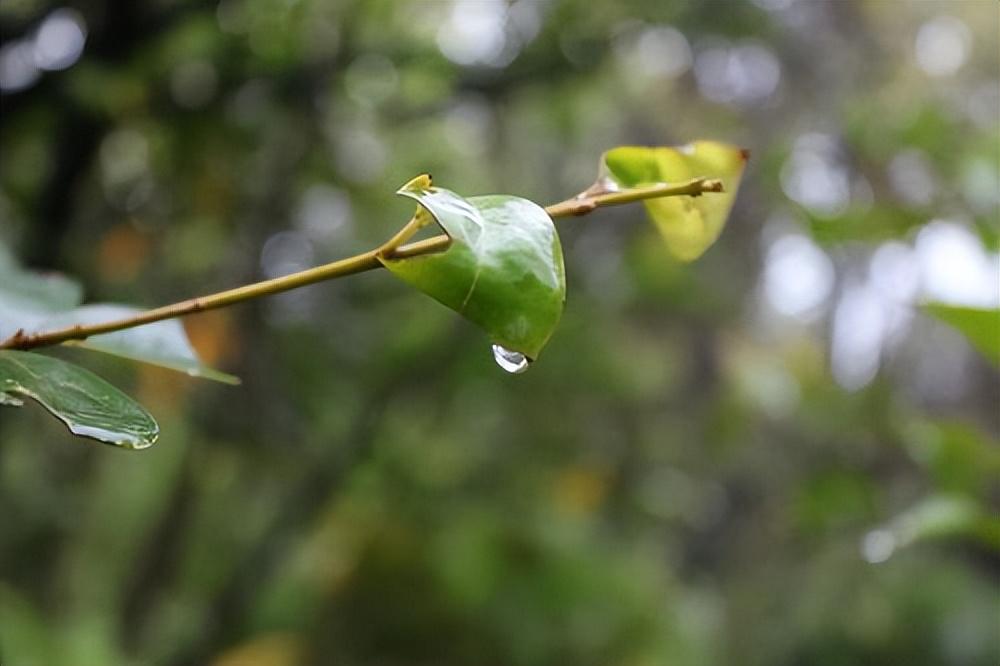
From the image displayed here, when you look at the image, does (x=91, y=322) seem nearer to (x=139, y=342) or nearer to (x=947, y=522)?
(x=139, y=342)

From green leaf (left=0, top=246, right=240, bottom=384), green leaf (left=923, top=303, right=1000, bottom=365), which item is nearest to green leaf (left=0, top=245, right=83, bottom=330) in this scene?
green leaf (left=0, top=246, right=240, bottom=384)

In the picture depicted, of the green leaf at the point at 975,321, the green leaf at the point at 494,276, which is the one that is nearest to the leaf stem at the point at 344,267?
the green leaf at the point at 494,276

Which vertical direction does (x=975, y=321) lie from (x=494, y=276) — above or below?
below

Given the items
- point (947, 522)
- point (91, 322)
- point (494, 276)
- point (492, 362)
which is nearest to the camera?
Result: point (494, 276)

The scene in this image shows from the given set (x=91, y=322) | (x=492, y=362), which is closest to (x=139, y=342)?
(x=91, y=322)

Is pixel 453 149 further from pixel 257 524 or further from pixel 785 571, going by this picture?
pixel 785 571

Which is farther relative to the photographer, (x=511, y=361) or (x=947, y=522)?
(x=947, y=522)
